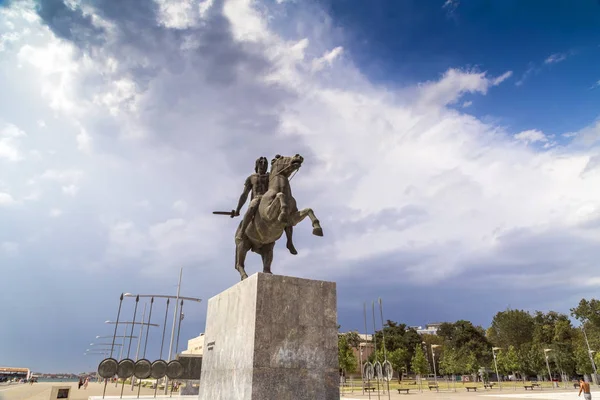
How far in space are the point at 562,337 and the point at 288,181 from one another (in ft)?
282

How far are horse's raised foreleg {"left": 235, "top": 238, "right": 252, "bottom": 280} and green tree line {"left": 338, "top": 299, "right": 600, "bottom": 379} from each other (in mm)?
61943

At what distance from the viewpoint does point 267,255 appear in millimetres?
9391

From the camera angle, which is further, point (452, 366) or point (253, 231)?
point (452, 366)

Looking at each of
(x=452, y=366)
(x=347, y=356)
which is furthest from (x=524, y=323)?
(x=347, y=356)

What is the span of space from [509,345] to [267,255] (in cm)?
9244

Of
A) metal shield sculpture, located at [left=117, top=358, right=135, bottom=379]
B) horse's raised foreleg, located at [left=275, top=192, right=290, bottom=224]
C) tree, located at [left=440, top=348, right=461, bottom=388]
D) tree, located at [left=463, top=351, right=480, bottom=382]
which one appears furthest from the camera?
tree, located at [left=440, top=348, right=461, bottom=388]

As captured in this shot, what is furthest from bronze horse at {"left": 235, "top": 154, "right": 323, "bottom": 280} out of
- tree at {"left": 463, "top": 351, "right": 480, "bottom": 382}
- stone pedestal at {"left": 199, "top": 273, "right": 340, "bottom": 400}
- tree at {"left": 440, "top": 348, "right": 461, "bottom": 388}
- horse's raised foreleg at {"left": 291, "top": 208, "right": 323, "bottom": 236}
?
tree at {"left": 440, "top": 348, "right": 461, "bottom": 388}

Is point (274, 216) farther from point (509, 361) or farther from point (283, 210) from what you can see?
point (509, 361)

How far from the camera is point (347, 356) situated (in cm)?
6844

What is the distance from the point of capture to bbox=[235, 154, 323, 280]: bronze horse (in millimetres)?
8320

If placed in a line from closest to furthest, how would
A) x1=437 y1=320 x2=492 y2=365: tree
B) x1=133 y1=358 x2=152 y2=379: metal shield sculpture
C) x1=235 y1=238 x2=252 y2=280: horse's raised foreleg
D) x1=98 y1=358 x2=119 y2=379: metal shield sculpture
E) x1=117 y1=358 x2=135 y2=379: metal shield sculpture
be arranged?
x1=235 y1=238 x2=252 y2=280: horse's raised foreleg → x1=98 y1=358 x2=119 y2=379: metal shield sculpture → x1=117 y1=358 x2=135 y2=379: metal shield sculpture → x1=133 y1=358 x2=152 y2=379: metal shield sculpture → x1=437 y1=320 x2=492 y2=365: tree

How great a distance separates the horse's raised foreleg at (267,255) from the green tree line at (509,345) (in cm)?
6197

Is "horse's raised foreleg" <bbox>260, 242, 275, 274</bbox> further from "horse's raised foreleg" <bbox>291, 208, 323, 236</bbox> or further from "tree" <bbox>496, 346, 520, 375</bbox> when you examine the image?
"tree" <bbox>496, 346, 520, 375</bbox>

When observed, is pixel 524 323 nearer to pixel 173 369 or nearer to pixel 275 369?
pixel 173 369
